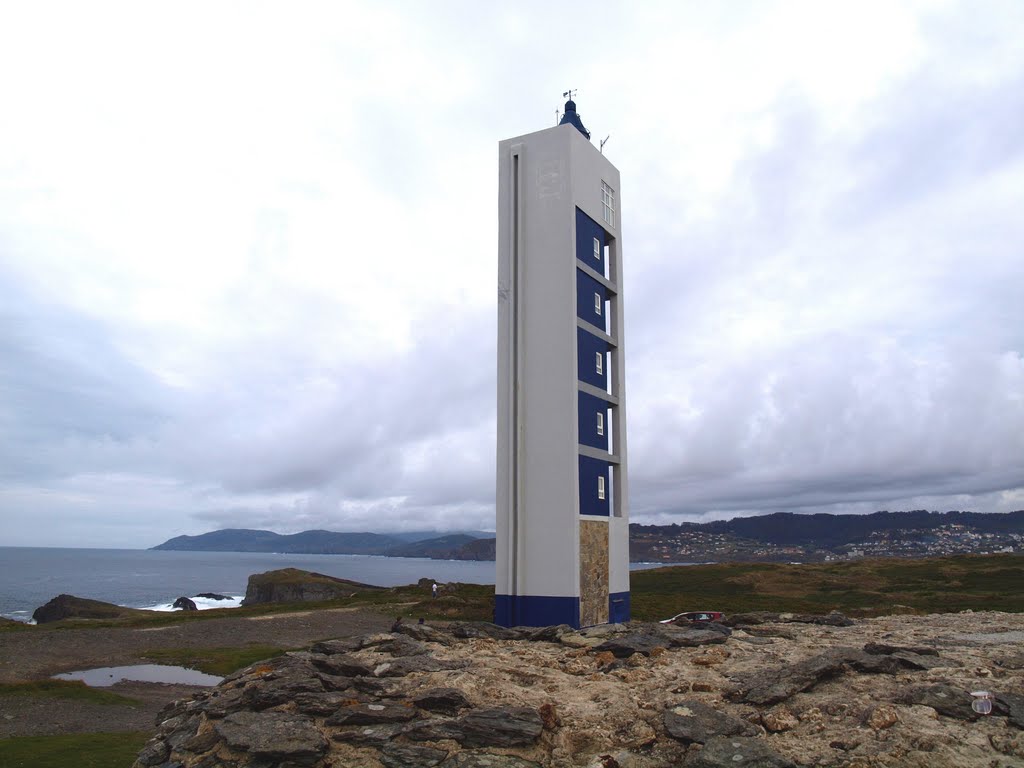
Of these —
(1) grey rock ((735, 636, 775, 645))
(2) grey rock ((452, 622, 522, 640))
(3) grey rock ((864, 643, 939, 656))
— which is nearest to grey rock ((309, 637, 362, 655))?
(2) grey rock ((452, 622, 522, 640))

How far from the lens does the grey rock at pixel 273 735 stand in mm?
14203

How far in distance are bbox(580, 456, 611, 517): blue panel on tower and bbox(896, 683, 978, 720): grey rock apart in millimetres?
19401

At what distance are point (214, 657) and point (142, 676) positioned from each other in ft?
11.3

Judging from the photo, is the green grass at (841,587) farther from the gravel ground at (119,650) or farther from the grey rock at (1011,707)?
the grey rock at (1011,707)

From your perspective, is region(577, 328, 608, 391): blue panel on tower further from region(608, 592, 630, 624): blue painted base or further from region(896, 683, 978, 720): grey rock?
region(896, 683, 978, 720): grey rock

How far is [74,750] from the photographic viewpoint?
1997 centimetres

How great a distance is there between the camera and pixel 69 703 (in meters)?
27.3

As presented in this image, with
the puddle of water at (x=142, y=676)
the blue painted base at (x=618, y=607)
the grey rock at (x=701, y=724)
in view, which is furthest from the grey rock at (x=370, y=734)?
the blue painted base at (x=618, y=607)

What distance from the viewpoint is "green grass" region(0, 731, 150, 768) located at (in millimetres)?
18578

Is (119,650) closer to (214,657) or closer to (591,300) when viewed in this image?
(214,657)

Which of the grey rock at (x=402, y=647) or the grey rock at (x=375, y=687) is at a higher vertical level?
the grey rock at (x=402, y=647)

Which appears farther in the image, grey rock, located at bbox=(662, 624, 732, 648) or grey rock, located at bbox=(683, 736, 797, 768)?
grey rock, located at bbox=(662, 624, 732, 648)

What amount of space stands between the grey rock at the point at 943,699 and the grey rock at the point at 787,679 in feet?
5.28

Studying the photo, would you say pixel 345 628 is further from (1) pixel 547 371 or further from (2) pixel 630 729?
(2) pixel 630 729
